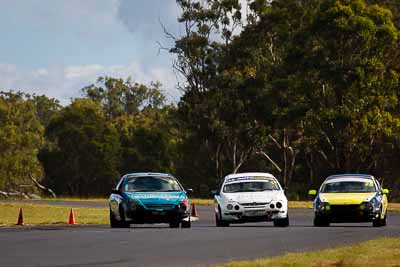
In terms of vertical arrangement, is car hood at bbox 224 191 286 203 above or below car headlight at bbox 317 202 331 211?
above

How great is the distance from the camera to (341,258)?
18.2 m

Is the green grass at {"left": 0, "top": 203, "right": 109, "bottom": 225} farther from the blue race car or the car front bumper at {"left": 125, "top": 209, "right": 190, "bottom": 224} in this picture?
the car front bumper at {"left": 125, "top": 209, "right": 190, "bottom": 224}

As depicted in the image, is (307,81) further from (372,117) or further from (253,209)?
(253,209)

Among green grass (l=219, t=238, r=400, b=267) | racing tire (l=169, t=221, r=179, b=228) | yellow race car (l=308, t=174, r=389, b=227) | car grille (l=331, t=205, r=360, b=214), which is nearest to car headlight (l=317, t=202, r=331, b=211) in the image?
yellow race car (l=308, t=174, r=389, b=227)

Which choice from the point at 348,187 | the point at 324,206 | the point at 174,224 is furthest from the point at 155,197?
the point at 348,187

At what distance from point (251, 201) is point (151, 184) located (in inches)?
112

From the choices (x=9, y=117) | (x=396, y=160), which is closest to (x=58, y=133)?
(x=9, y=117)

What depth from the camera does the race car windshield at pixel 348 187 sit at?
3259 centimetres

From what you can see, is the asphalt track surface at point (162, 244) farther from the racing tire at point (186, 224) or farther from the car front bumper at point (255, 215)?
the racing tire at point (186, 224)

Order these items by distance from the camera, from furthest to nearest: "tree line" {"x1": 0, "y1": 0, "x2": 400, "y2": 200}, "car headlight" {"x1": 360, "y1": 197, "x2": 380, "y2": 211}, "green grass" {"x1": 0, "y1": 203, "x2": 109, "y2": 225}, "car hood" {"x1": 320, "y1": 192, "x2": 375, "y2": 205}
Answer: "tree line" {"x1": 0, "y1": 0, "x2": 400, "y2": 200} < "green grass" {"x1": 0, "y1": 203, "x2": 109, "y2": 225} < "car hood" {"x1": 320, "y1": 192, "x2": 375, "y2": 205} < "car headlight" {"x1": 360, "y1": 197, "x2": 380, "y2": 211}

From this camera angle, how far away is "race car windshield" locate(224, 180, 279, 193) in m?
32.5

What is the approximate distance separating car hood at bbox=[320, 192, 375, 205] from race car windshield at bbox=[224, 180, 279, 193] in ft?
4.81

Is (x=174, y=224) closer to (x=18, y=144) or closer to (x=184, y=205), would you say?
(x=184, y=205)

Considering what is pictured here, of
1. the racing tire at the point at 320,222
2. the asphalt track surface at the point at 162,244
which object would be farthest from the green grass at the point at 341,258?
the racing tire at the point at 320,222
